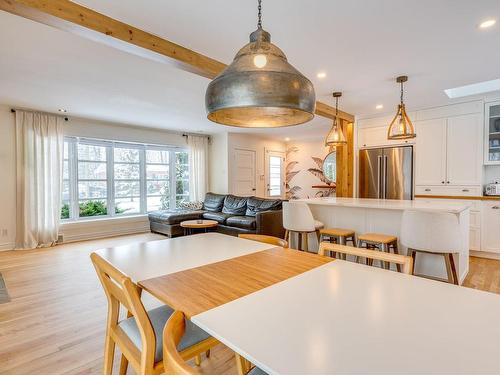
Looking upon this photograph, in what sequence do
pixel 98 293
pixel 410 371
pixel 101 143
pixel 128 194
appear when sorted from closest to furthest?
pixel 410 371 → pixel 98 293 → pixel 101 143 → pixel 128 194

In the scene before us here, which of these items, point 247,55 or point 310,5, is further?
point 310,5

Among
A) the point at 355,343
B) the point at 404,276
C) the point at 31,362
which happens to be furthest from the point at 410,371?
the point at 31,362

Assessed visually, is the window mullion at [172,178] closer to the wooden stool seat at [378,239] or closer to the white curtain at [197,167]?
the white curtain at [197,167]

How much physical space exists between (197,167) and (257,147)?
5.86 feet

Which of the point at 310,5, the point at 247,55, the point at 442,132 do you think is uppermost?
the point at 310,5

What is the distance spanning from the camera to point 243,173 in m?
7.55

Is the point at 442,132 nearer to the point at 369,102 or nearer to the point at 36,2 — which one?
the point at 369,102

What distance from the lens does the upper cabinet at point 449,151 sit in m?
4.37

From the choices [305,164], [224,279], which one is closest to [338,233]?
[224,279]

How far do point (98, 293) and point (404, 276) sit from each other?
2990 millimetres

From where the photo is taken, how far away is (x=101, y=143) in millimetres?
5961

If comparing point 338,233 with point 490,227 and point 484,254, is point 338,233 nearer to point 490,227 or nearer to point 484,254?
point 490,227

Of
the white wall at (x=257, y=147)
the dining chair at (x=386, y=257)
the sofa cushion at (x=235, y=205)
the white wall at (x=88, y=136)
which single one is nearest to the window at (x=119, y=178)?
the white wall at (x=88, y=136)

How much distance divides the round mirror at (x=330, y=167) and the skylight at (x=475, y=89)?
11.5 feet
